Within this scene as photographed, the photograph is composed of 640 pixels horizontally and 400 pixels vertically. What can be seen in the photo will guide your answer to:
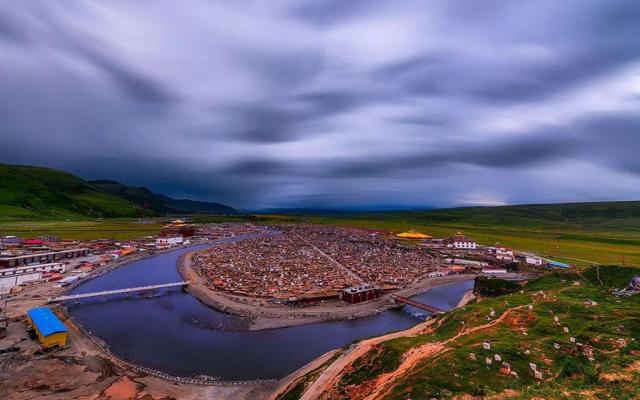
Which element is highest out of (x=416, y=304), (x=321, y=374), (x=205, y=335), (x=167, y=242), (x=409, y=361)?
Result: (x=167, y=242)

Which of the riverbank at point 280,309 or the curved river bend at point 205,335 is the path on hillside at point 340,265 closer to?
Answer: the riverbank at point 280,309

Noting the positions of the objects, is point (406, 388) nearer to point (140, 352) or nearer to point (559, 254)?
point (140, 352)

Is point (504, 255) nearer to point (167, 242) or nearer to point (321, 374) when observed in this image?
point (321, 374)

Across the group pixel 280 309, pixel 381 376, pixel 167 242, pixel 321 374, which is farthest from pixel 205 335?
pixel 167 242

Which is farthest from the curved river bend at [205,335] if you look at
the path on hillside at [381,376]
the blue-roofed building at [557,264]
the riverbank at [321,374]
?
the blue-roofed building at [557,264]

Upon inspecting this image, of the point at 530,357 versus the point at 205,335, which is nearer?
the point at 530,357

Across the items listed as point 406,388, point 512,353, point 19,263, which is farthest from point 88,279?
point 512,353
